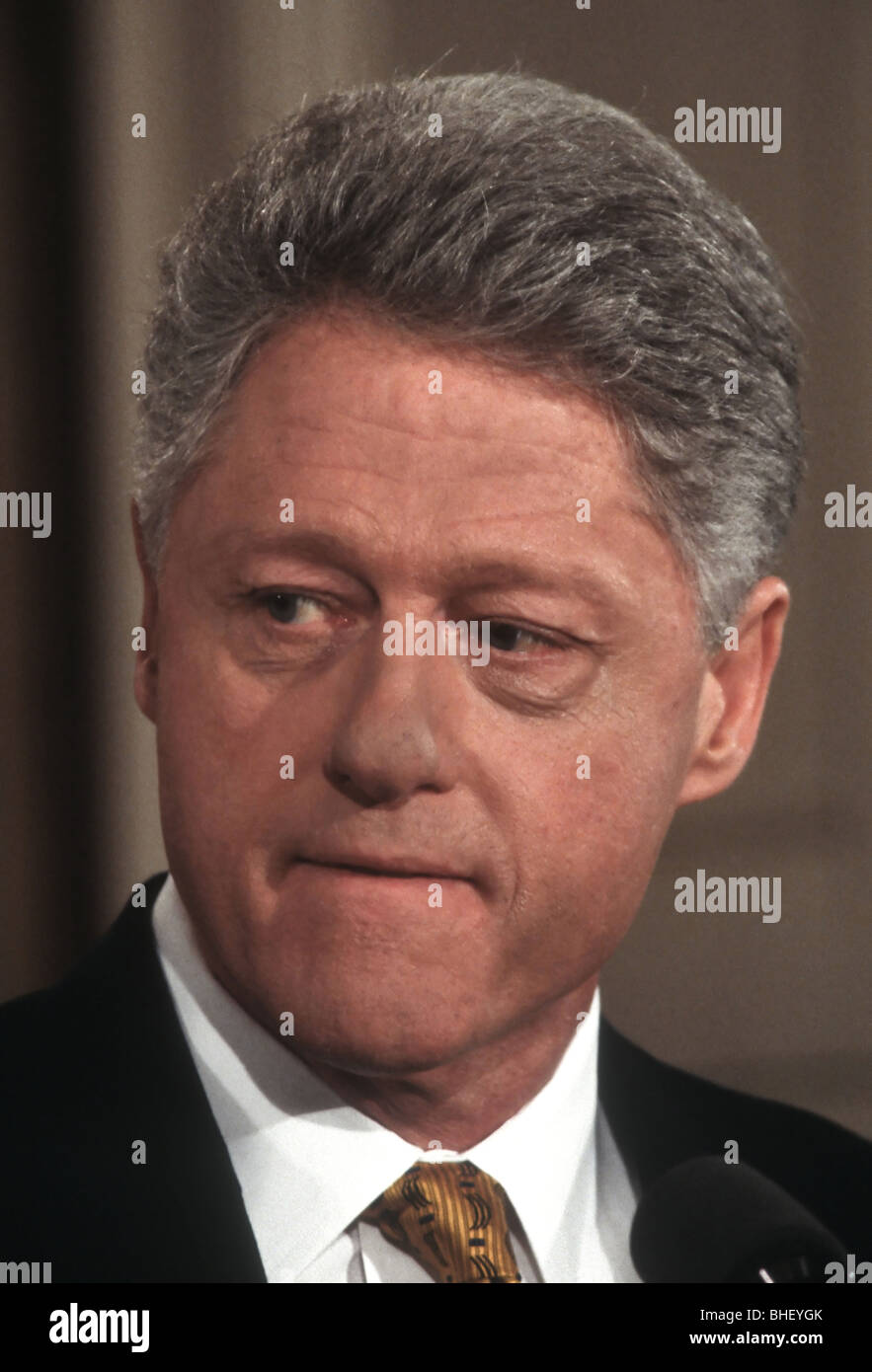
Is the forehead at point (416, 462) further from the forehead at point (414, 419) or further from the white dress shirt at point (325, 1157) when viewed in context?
the white dress shirt at point (325, 1157)

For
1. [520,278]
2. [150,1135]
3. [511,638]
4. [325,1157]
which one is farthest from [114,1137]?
[520,278]

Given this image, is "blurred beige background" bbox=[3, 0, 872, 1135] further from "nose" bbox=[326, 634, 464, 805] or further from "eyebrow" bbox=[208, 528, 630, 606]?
"nose" bbox=[326, 634, 464, 805]

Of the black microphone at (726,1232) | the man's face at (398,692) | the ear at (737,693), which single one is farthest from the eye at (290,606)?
the black microphone at (726,1232)

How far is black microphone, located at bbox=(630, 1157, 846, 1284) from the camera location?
138 cm

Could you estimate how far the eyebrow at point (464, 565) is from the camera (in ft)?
4.35

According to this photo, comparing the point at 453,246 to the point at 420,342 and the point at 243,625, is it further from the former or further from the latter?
the point at 243,625

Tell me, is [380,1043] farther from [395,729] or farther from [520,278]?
[520,278]

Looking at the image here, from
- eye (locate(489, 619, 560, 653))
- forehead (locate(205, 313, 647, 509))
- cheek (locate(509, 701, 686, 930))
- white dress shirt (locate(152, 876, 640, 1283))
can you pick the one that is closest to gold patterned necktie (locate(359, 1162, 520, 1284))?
white dress shirt (locate(152, 876, 640, 1283))

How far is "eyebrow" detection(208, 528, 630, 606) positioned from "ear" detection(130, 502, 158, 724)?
0.18 metres

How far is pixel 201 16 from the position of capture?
1.79 metres

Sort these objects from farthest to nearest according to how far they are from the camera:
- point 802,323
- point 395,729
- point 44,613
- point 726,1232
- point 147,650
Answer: point 802,323, point 44,613, point 147,650, point 726,1232, point 395,729

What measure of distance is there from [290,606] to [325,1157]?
0.50 m

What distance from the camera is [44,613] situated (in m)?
1.82

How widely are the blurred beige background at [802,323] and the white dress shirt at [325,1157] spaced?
1.25 ft
